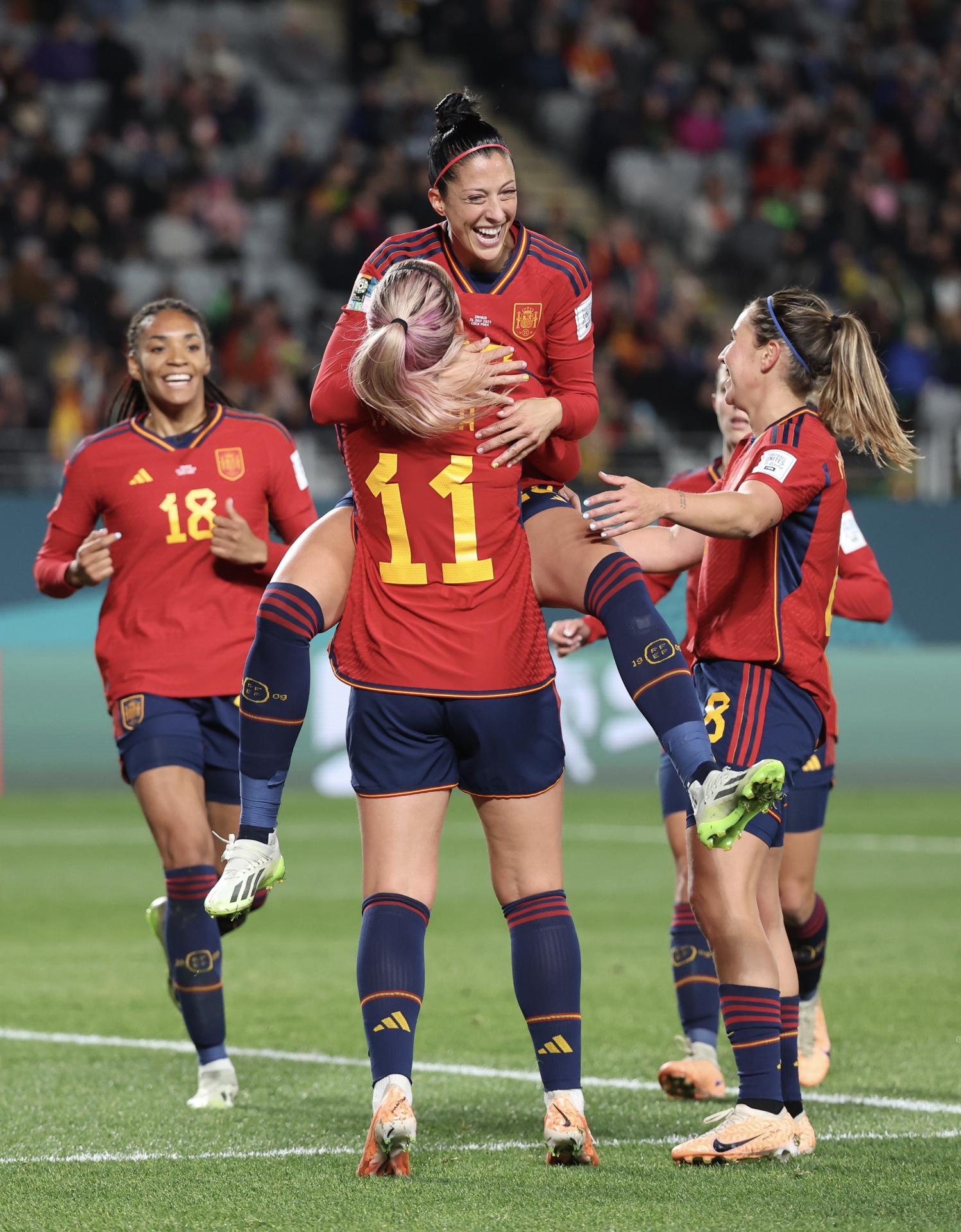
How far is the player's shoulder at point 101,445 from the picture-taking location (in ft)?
20.5

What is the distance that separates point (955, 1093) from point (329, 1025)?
92.8 inches

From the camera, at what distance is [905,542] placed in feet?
51.9

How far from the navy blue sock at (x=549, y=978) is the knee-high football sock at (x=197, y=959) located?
1483mm

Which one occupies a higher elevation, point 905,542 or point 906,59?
point 906,59

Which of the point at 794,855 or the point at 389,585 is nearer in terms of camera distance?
the point at 389,585

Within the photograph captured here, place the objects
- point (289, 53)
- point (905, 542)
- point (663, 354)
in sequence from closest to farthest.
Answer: point (905, 542) < point (663, 354) < point (289, 53)

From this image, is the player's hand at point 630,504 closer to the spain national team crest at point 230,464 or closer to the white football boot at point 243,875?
the white football boot at point 243,875

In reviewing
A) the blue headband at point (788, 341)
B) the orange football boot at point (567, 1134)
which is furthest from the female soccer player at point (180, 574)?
the blue headband at point (788, 341)

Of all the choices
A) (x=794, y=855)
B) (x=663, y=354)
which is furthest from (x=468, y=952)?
(x=663, y=354)

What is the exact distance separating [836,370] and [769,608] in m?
0.63

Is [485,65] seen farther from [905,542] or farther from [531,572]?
[531,572]

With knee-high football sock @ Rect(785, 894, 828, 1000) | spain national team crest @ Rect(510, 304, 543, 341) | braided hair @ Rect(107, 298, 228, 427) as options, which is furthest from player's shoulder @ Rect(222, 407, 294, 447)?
knee-high football sock @ Rect(785, 894, 828, 1000)

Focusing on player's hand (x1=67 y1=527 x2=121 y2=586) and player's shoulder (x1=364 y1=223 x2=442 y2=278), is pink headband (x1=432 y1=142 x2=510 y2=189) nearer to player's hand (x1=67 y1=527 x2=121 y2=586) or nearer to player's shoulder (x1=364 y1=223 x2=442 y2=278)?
player's shoulder (x1=364 y1=223 x2=442 y2=278)

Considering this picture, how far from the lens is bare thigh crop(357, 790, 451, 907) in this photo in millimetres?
4527
